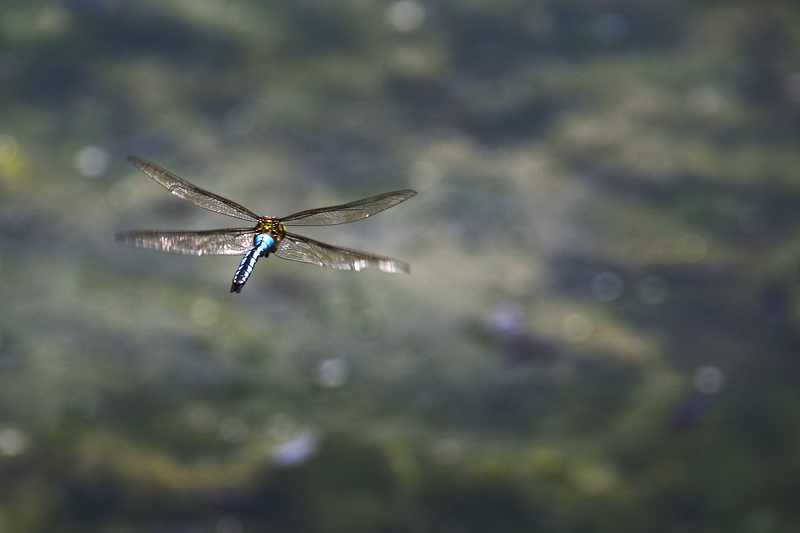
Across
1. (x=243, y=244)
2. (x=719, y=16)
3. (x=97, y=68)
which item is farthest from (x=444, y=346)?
(x=719, y=16)

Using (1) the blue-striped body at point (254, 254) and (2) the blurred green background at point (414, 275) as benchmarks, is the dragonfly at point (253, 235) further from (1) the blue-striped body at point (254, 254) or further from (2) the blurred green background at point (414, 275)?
(2) the blurred green background at point (414, 275)

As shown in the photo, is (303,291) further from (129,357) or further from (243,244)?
(243,244)

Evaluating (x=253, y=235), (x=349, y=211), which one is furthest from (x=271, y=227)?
(x=349, y=211)

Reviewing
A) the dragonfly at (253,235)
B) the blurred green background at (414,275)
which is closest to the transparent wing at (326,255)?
the dragonfly at (253,235)

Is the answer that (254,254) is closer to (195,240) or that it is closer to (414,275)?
(195,240)

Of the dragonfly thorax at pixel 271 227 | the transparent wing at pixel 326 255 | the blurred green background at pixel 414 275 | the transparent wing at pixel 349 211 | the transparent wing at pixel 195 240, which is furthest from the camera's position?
the blurred green background at pixel 414 275

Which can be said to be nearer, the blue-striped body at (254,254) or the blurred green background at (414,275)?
the blue-striped body at (254,254)
